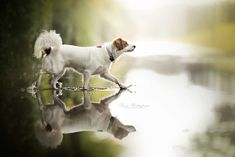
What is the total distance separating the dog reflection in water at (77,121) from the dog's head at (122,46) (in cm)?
14

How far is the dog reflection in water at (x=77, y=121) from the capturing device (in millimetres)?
1390

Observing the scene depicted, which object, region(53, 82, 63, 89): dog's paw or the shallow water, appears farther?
region(53, 82, 63, 89): dog's paw

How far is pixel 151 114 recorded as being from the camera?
139 centimetres

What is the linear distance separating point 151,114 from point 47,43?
43 centimetres

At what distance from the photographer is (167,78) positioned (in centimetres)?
142

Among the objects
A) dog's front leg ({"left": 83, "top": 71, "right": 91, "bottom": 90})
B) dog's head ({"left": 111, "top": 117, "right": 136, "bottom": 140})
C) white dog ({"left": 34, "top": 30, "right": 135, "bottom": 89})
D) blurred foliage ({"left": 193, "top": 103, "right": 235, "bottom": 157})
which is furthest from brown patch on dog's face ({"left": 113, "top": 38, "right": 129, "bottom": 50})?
blurred foliage ({"left": 193, "top": 103, "right": 235, "bottom": 157})

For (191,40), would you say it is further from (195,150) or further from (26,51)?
(26,51)

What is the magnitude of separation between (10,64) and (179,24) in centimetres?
60

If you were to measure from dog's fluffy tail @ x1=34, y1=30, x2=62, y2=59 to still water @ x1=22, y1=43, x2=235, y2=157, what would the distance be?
0.14 meters

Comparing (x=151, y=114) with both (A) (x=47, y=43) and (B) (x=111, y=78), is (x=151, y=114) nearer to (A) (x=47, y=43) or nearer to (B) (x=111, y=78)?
(B) (x=111, y=78)

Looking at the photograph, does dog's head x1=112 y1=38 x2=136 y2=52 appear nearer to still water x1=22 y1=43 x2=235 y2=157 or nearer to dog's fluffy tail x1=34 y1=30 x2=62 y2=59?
still water x1=22 y1=43 x2=235 y2=157

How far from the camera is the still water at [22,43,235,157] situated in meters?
1.35

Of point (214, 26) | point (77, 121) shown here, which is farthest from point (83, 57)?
point (214, 26)

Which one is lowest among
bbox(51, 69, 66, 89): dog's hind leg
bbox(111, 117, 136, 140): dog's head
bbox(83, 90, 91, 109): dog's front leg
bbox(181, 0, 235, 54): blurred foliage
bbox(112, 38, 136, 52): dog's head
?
bbox(111, 117, 136, 140): dog's head
